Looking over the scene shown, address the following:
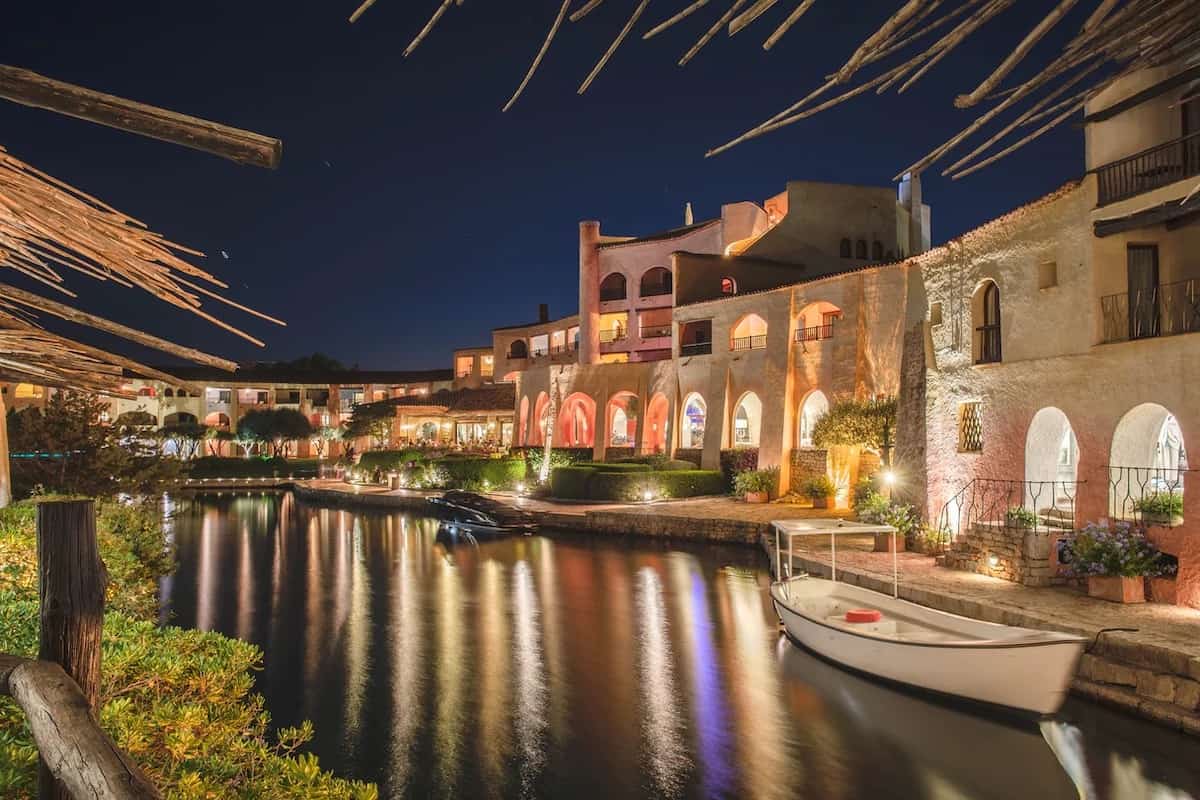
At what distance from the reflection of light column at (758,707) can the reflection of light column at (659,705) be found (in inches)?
28.6

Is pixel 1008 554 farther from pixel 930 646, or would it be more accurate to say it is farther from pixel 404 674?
pixel 404 674

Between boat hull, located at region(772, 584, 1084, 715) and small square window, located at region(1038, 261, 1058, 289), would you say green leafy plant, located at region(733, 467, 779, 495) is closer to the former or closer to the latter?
small square window, located at region(1038, 261, 1058, 289)

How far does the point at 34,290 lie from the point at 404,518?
3085 centimetres

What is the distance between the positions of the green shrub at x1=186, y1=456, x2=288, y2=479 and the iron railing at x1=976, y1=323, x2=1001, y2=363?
4877 centimetres

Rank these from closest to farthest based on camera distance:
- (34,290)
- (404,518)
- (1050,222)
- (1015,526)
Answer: (34,290) < (1015,526) < (1050,222) < (404,518)

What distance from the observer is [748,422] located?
3584 cm

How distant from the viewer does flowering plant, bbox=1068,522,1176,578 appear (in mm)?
11633

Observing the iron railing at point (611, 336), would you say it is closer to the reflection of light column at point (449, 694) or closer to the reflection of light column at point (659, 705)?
the reflection of light column at point (449, 694)

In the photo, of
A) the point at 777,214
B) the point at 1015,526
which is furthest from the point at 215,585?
the point at 777,214

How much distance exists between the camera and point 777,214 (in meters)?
42.2

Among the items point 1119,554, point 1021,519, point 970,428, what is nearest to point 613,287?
point 970,428

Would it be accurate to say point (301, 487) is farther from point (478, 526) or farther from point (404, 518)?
point (478, 526)

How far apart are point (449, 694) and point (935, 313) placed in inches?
521

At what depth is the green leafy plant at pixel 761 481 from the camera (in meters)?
28.6
